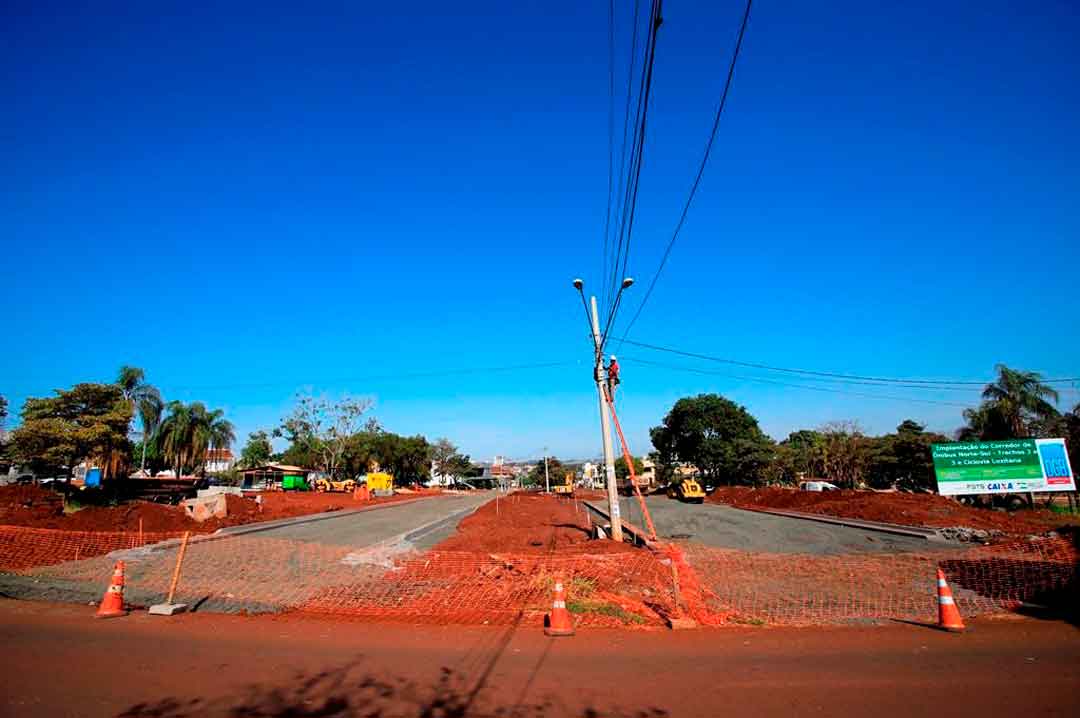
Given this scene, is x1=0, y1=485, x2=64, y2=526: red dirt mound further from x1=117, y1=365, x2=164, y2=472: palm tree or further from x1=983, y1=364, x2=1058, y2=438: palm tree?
x1=983, y1=364, x2=1058, y2=438: palm tree

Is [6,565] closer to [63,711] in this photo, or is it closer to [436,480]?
[63,711]

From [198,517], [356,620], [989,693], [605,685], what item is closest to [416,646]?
[356,620]

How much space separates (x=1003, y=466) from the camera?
25875 mm

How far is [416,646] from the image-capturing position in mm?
7156

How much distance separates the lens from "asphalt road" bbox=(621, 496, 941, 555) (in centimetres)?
1712

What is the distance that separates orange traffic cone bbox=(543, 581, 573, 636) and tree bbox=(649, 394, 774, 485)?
189 feet

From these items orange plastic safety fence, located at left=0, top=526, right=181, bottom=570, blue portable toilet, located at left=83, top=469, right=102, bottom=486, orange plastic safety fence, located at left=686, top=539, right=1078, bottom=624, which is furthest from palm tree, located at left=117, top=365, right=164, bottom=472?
orange plastic safety fence, located at left=686, top=539, right=1078, bottom=624

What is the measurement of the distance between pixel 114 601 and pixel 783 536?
20.6m

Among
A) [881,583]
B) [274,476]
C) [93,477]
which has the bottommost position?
[881,583]

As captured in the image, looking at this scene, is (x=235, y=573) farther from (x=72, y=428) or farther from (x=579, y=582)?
(x=72, y=428)

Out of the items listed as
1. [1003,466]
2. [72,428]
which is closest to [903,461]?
[1003,466]

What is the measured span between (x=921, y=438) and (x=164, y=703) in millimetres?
62933

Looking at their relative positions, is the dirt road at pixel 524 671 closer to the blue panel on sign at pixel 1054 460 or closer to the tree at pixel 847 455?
the blue panel on sign at pixel 1054 460

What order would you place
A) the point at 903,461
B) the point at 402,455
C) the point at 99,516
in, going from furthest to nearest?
1. the point at 402,455
2. the point at 903,461
3. the point at 99,516
